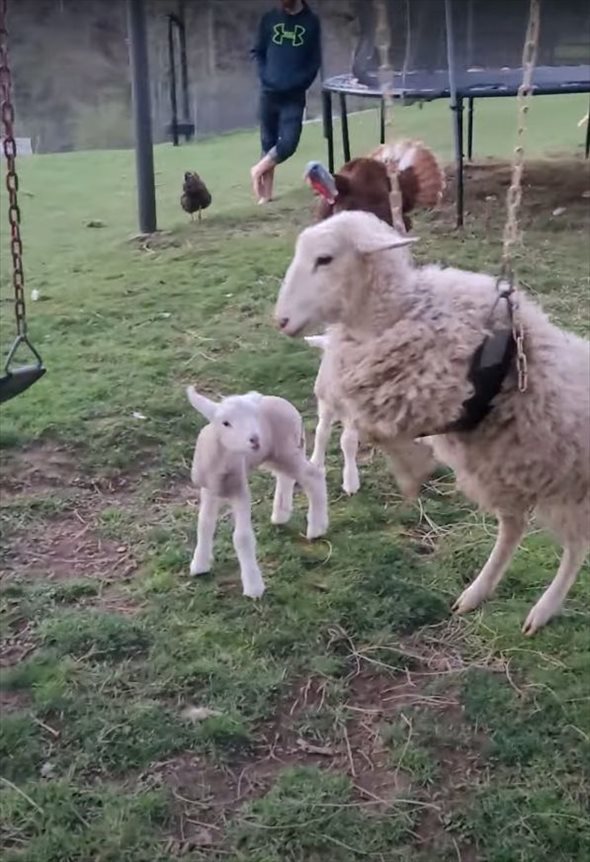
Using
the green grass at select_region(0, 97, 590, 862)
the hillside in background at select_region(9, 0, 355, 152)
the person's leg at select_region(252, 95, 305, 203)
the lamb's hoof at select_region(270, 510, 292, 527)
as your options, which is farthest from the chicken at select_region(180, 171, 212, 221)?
the hillside in background at select_region(9, 0, 355, 152)

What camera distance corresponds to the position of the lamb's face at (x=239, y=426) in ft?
9.04

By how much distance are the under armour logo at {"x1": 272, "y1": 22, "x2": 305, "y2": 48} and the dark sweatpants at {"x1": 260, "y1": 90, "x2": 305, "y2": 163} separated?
346 millimetres

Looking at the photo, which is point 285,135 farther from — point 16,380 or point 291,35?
point 16,380

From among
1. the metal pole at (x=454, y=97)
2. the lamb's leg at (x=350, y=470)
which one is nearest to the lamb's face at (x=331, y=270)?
the lamb's leg at (x=350, y=470)

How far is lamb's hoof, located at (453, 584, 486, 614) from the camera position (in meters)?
2.80

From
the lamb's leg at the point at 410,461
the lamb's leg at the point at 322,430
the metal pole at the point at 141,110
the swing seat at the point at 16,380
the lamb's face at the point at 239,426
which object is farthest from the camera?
the metal pole at the point at 141,110

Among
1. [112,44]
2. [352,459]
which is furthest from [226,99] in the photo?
[352,459]

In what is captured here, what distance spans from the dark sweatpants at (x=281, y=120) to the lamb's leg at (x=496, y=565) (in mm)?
5064

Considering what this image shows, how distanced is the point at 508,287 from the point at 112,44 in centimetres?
1553

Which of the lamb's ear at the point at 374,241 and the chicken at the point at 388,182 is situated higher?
the lamb's ear at the point at 374,241

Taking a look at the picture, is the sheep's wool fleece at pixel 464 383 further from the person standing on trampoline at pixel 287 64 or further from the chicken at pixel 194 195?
the person standing on trampoline at pixel 287 64

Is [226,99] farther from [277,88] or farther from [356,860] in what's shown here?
Answer: [356,860]

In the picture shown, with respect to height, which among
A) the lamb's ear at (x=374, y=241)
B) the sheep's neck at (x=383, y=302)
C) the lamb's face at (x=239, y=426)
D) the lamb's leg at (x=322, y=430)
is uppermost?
the lamb's ear at (x=374, y=241)

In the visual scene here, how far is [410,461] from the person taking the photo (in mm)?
2074
